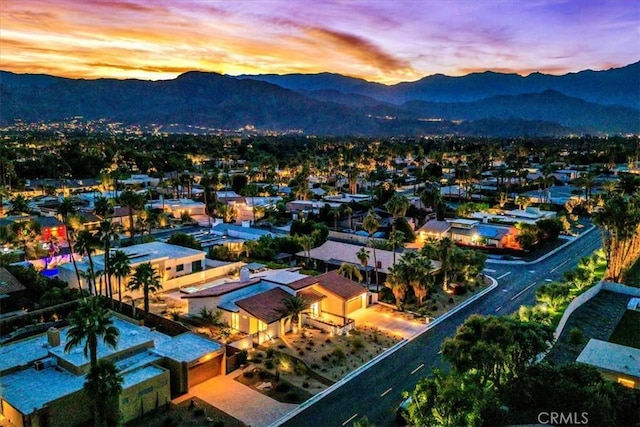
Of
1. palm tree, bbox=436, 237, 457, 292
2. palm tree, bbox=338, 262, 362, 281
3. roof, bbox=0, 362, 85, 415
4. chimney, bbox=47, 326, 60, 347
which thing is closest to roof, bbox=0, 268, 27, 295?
chimney, bbox=47, 326, 60, 347

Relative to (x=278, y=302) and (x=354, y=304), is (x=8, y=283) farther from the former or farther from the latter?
(x=354, y=304)

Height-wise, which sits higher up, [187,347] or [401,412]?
[187,347]

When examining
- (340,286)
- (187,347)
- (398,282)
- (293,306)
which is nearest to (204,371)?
(187,347)

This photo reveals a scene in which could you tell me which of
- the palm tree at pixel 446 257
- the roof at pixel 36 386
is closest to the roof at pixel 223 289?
the roof at pixel 36 386

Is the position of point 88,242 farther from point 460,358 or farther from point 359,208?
point 359,208

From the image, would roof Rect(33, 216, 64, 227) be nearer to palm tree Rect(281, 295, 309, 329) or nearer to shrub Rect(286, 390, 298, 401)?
palm tree Rect(281, 295, 309, 329)
